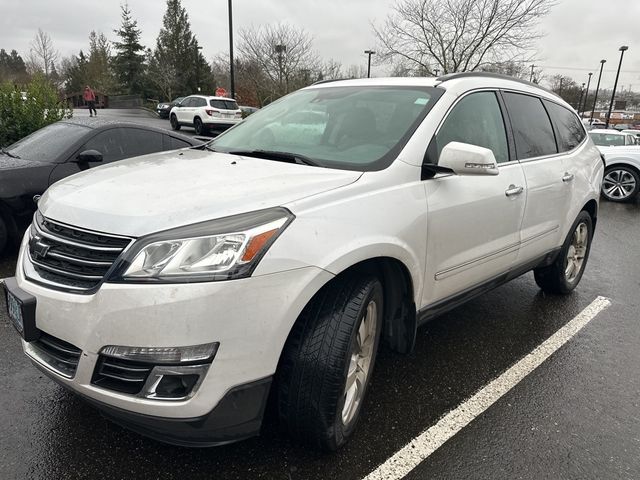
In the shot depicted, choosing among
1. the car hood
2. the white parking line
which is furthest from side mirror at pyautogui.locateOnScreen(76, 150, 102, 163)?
the white parking line

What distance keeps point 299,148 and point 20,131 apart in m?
7.15

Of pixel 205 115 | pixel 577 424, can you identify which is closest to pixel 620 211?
pixel 577 424

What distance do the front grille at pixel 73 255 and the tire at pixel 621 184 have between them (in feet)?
38.2

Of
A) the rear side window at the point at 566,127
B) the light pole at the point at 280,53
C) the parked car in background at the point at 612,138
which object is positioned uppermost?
the light pole at the point at 280,53

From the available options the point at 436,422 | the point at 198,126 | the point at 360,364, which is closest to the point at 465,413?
the point at 436,422

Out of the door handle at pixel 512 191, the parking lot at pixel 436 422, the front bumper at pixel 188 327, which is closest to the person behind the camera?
the front bumper at pixel 188 327

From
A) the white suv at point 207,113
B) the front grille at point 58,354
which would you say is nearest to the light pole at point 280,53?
the white suv at point 207,113

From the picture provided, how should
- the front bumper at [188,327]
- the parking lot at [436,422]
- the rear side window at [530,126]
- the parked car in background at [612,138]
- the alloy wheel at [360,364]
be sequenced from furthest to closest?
the parked car in background at [612,138] < the rear side window at [530,126] < the alloy wheel at [360,364] < the parking lot at [436,422] < the front bumper at [188,327]

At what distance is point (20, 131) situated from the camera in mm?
7965

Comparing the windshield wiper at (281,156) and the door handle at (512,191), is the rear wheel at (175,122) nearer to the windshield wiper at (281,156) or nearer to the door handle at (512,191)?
the windshield wiper at (281,156)

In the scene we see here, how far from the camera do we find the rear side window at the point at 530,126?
11.3 feet

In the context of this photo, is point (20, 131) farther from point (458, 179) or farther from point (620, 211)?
point (620, 211)

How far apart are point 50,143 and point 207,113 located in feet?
55.7

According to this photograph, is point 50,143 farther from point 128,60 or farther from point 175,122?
point 128,60
